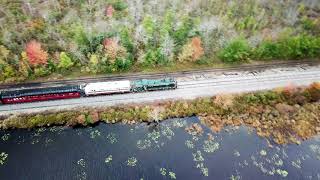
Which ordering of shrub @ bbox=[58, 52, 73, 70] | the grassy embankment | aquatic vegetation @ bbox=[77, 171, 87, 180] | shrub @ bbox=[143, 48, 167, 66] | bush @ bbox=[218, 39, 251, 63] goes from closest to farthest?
aquatic vegetation @ bbox=[77, 171, 87, 180]
the grassy embankment
shrub @ bbox=[58, 52, 73, 70]
shrub @ bbox=[143, 48, 167, 66]
bush @ bbox=[218, 39, 251, 63]

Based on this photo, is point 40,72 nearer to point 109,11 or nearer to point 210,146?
point 109,11

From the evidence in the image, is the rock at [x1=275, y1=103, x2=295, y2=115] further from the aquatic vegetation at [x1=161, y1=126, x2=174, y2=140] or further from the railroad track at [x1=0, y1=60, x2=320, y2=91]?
the aquatic vegetation at [x1=161, y1=126, x2=174, y2=140]

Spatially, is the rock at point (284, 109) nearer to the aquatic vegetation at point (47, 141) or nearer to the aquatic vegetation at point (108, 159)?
the aquatic vegetation at point (108, 159)

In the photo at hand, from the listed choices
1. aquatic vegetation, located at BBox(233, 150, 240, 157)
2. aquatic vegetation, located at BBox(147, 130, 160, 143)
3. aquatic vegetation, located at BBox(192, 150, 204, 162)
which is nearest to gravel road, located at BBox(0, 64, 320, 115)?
aquatic vegetation, located at BBox(147, 130, 160, 143)

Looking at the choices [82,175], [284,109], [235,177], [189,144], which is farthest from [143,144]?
[284,109]

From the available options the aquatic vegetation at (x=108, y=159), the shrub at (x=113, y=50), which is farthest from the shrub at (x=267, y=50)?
the aquatic vegetation at (x=108, y=159)
